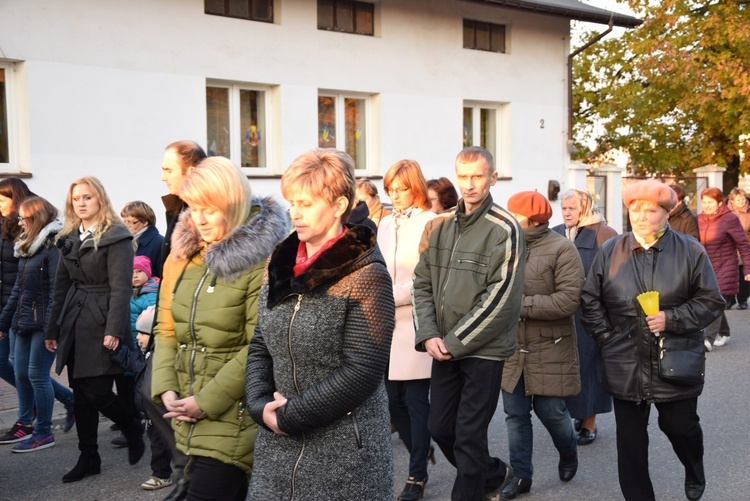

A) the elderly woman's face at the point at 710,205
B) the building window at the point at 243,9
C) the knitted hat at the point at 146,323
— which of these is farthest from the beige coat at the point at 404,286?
the building window at the point at 243,9

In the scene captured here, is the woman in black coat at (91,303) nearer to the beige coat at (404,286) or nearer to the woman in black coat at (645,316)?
the beige coat at (404,286)

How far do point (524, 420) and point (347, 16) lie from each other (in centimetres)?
1017

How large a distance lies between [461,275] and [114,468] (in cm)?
314

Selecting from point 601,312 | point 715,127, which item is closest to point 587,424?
point 601,312

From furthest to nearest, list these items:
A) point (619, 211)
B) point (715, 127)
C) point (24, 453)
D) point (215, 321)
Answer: point (715, 127), point (619, 211), point (24, 453), point (215, 321)

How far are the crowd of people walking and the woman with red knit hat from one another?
1 cm

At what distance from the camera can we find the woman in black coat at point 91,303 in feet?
18.6

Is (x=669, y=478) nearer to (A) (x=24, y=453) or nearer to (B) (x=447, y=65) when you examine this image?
(A) (x=24, y=453)

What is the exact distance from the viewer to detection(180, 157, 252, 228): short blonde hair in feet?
11.9

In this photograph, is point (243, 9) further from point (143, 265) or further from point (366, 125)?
point (143, 265)

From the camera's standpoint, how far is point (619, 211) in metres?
20.5

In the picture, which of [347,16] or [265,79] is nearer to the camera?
[265,79]

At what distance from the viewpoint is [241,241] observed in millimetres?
3613

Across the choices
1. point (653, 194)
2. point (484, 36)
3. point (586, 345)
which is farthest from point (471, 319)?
point (484, 36)
